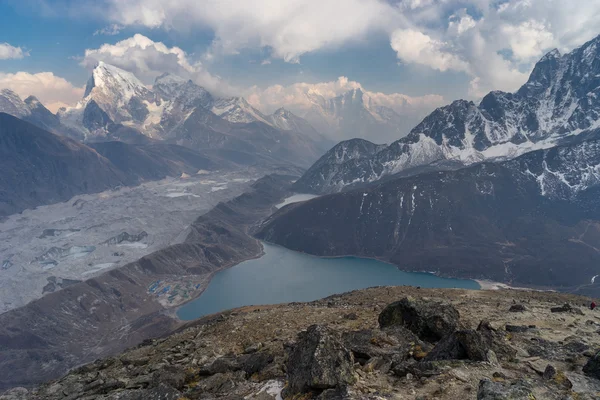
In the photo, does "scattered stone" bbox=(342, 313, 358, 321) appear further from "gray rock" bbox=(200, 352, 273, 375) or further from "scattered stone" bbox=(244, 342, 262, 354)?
"gray rock" bbox=(200, 352, 273, 375)

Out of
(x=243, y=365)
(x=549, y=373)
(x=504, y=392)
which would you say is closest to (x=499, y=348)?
(x=549, y=373)

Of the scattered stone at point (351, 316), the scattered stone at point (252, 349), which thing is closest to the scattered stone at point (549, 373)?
the scattered stone at point (351, 316)

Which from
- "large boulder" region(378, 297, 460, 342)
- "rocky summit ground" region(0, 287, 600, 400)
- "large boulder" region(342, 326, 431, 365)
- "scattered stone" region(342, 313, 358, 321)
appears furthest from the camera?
"scattered stone" region(342, 313, 358, 321)

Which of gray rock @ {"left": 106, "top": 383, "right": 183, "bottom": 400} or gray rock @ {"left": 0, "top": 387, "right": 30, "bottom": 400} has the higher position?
gray rock @ {"left": 106, "top": 383, "right": 183, "bottom": 400}

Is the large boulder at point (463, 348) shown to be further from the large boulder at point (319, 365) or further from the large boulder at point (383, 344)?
the large boulder at point (319, 365)

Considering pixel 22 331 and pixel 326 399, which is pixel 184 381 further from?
pixel 22 331

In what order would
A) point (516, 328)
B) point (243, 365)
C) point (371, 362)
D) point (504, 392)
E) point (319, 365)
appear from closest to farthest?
point (504, 392) → point (319, 365) → point (371, 362) → point (243, 365) → point (516, 328)

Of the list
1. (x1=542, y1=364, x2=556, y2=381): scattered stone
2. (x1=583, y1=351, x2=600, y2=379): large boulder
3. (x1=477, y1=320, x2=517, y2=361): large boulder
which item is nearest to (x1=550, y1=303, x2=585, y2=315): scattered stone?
(x1=477, y1=320, x2=517, y2=361): large boulder

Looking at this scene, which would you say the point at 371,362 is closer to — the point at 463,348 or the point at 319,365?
the point at 319,365
